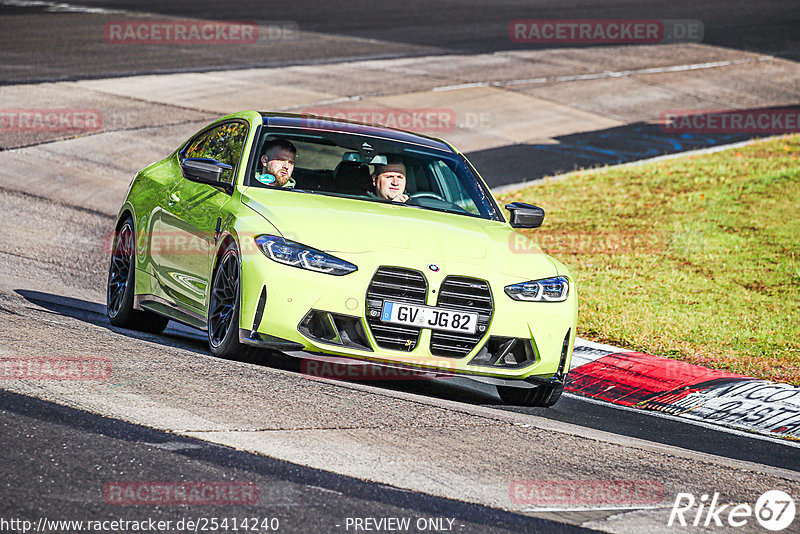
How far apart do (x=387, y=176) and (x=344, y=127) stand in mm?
557

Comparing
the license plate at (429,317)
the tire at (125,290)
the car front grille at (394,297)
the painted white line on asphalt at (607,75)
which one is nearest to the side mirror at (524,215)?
the license plate at (429,317)

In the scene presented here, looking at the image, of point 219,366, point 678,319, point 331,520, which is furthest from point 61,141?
point 331,520

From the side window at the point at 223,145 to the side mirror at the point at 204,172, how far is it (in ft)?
0.79

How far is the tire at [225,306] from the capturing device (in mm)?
7281

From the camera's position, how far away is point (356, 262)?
23.1ft

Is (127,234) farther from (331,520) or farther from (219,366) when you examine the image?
(331,520)


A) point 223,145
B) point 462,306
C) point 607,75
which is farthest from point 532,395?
point 607,75

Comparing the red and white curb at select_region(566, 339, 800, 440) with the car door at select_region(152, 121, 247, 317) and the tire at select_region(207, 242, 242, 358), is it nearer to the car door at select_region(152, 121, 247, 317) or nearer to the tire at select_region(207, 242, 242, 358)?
the tire at select_region(207, 242, 242, 358)

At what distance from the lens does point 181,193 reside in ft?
28.3

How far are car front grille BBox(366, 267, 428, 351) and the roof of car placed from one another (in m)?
1.91

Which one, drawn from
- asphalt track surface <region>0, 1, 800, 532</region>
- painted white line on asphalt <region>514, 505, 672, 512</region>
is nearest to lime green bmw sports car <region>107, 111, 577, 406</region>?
asphalt track surface <region>0, 1, 800, 532</region>

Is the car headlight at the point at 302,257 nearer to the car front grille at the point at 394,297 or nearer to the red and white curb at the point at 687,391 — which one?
the car front grille at the point at 394,297

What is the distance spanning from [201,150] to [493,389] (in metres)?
2.81

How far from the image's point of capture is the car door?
26.0ft
